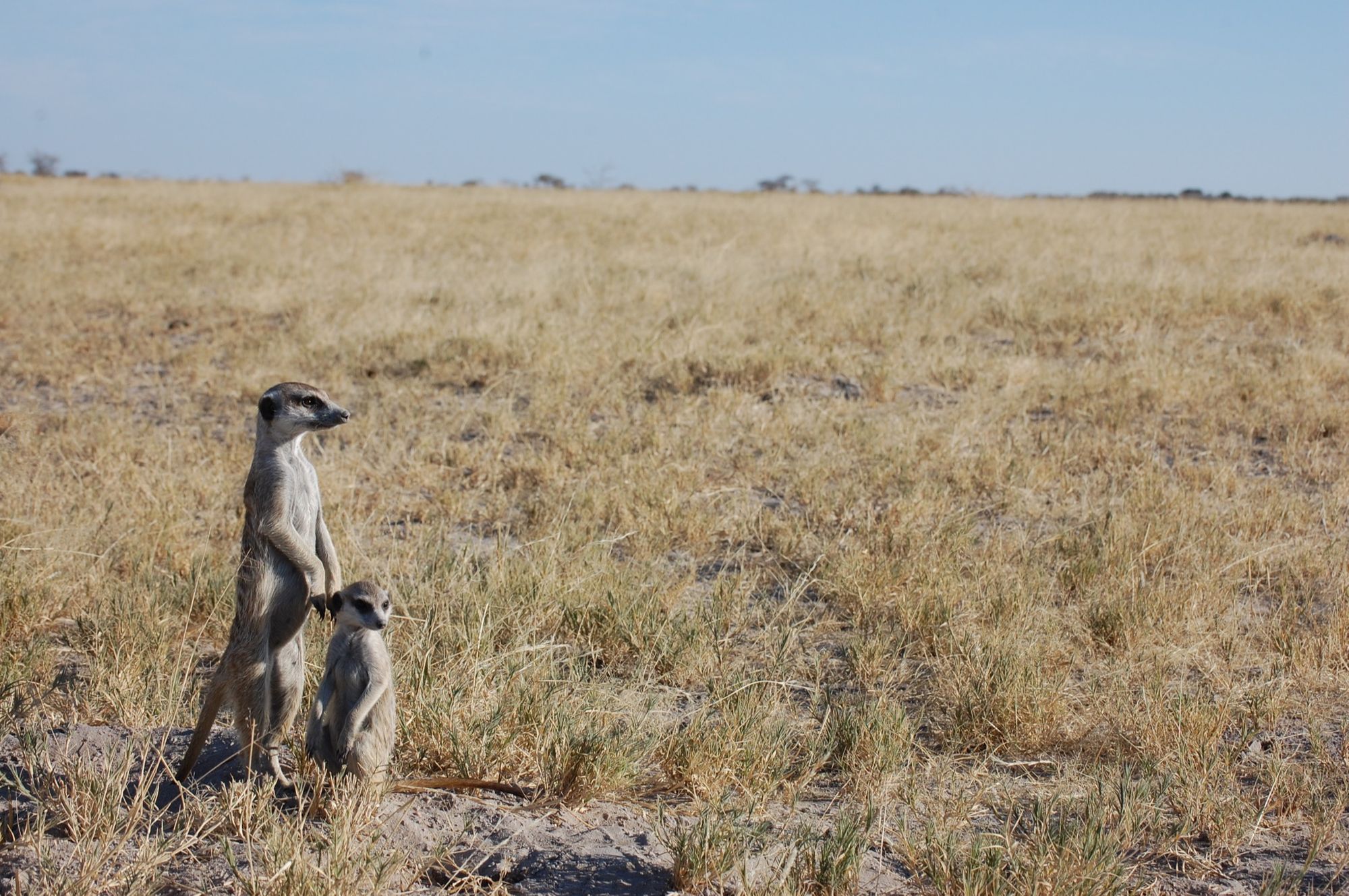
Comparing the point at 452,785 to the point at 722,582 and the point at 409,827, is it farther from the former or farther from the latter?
the point at 722,582

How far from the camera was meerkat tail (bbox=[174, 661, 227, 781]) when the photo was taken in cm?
287

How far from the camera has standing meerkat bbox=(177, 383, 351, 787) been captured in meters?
2.84

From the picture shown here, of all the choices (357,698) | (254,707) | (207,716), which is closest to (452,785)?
(357,698)

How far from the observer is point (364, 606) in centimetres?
260

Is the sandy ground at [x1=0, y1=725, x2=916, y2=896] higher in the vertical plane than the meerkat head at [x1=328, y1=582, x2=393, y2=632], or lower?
lower

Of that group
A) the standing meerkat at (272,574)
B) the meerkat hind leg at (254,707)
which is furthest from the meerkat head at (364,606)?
the meerkat hind leg at (254,707)

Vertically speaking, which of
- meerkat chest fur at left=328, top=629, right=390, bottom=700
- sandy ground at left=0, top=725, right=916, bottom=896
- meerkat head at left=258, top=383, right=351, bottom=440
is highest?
meerkat head at left=258, top=383, right=351, bottom=440

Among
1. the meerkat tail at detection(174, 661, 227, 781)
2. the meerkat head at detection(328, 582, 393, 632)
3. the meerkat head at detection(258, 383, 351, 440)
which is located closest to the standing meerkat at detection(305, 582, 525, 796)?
the meerkat head at detection(328, 582, 393, 632)

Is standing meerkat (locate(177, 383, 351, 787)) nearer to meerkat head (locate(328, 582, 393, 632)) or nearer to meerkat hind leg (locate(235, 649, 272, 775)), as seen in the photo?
meerkat hind leg (locate(235, 649, 272, 775))

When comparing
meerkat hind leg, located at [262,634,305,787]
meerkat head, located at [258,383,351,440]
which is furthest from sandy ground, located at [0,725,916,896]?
meerkat head, located at [258,383,351,440]

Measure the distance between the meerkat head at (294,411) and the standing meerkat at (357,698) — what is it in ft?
1.54

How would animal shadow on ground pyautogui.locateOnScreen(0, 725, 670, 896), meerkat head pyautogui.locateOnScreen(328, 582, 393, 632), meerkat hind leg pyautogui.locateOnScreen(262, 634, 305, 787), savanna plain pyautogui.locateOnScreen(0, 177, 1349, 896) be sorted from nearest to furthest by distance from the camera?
1. meerkat head pyautogui.locateOnScreen(328, 582, 393, 632)
2. animal shadow on ground pyautogui.locateOnScreen(0, 725, 670, 896)
3. savanna plain pyautogui.locateOnScreen(0, 177, 1349, 896)
4. meerkat hind leg pyautogui.locateOnScreen(262, 634, 305, 787)

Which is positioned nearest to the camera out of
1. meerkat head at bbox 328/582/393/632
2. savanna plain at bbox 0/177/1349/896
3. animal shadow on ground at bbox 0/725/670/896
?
meerkat head at bbox 328/582/393/632

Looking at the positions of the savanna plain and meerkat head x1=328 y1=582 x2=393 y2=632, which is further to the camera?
the savanna plain
